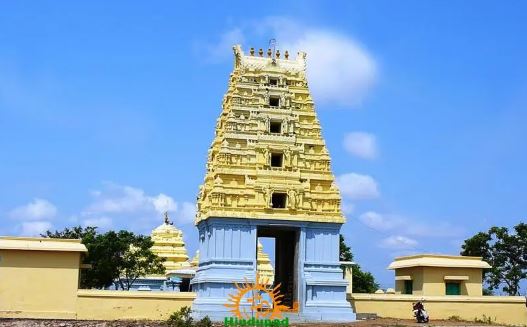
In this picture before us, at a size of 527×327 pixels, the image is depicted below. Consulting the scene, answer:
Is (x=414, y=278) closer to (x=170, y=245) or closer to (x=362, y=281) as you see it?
(x=362, y=281)

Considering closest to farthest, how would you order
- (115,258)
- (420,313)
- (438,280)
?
(420,313), (438,280), (115,258)

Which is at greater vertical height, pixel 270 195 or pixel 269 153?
pixel 269 153

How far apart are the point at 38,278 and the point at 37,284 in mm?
260

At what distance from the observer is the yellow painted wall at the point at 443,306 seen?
3556cm

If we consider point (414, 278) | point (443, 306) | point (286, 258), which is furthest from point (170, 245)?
point (443, 306)

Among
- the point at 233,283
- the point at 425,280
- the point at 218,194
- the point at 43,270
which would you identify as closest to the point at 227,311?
the point at 233,283

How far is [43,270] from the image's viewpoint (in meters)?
32.1

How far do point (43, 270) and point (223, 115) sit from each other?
1152cm

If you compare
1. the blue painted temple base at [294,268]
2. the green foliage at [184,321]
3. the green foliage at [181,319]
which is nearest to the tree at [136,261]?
the blue painted temple base at [294,268]

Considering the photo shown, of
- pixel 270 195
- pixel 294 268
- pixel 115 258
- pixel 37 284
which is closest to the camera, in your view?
pixel 37 284

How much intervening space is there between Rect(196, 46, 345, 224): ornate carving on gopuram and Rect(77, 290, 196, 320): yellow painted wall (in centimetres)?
434

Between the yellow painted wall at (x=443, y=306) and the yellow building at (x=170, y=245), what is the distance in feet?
70.4

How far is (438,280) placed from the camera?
3809 cm

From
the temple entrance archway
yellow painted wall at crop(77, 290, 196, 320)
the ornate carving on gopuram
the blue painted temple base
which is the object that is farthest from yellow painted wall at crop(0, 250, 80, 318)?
the temple entrance archway
